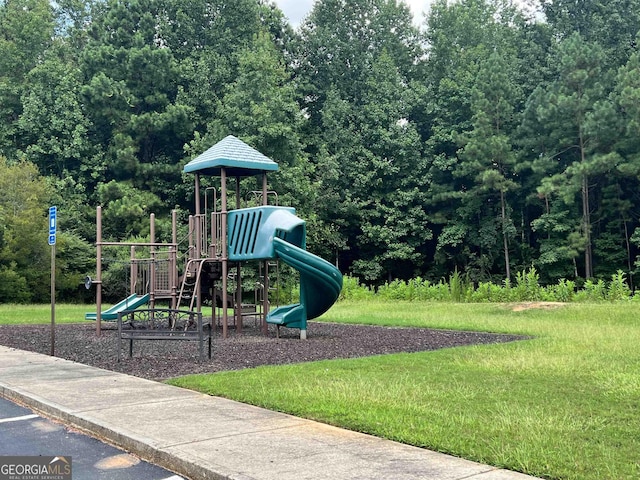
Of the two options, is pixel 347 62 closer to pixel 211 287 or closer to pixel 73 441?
pixel 211 287

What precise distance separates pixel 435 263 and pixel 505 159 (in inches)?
314

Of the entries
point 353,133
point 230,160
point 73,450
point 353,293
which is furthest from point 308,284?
point 353,133

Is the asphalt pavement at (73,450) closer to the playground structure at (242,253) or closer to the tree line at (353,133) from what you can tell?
the playground structure at (242,253)

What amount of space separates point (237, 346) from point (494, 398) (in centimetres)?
728

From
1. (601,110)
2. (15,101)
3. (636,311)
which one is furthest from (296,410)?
(15,101)

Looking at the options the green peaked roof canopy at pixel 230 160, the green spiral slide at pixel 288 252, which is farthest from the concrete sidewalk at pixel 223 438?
the green peaked roof canopy at pixel 230 160

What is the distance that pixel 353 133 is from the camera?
41875mm

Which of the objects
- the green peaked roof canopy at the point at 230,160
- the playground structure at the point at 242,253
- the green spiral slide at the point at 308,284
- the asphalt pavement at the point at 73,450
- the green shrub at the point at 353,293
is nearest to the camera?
the asphalt pavement at the point at 73,450

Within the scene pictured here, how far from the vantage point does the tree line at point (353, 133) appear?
3569 cm

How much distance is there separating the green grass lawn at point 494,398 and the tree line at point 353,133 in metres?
25.6

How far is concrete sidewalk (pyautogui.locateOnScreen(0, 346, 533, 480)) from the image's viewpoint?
15.4 ft

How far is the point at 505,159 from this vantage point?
38125 millimetres

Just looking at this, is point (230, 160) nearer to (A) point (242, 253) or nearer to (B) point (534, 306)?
(A) point (242, 253)

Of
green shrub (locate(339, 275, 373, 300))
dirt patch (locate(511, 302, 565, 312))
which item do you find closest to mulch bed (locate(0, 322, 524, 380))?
dirt patch (locate(511, 302, 565, 312))
